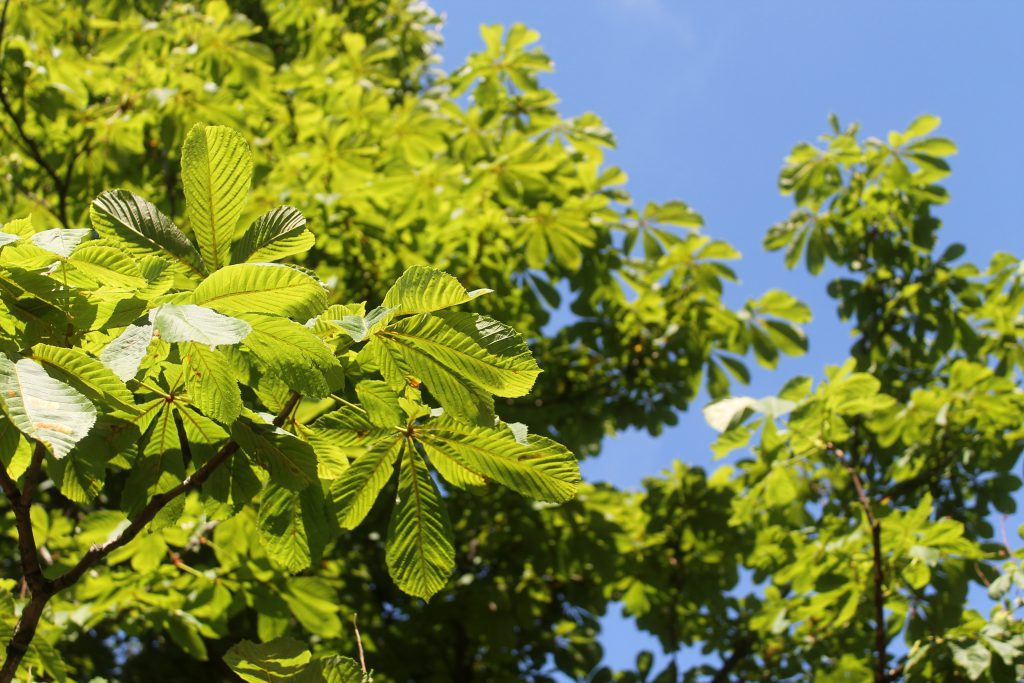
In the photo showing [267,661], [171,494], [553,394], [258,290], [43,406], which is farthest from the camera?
[553,394]

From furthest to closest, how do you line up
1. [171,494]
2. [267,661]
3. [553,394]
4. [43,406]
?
[553,394] → [171,494] → [267,661] → [43,406]

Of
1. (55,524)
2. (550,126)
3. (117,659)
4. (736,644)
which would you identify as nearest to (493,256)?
(550,126)

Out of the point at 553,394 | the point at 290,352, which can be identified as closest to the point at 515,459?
the point at 290,352

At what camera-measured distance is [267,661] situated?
968 mm

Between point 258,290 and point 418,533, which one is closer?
point 258,290

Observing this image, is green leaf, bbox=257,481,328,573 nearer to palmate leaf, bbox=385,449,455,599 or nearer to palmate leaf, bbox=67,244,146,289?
palmate leaf, bbox=385,449,455,599

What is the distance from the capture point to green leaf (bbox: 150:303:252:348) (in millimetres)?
726

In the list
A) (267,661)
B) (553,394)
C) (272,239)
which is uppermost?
(553,394)

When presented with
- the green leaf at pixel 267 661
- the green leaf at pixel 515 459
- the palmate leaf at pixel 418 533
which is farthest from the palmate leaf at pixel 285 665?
the green leaf at pixel 515 459

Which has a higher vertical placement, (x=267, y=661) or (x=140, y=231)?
(x=140, y=231)

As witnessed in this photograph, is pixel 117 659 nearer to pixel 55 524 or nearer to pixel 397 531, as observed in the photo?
pixel 55 524

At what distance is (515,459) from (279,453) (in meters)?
0.28

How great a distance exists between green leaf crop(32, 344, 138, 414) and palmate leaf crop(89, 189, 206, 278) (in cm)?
18

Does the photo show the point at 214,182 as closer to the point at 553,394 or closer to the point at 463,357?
the point at 463,357
